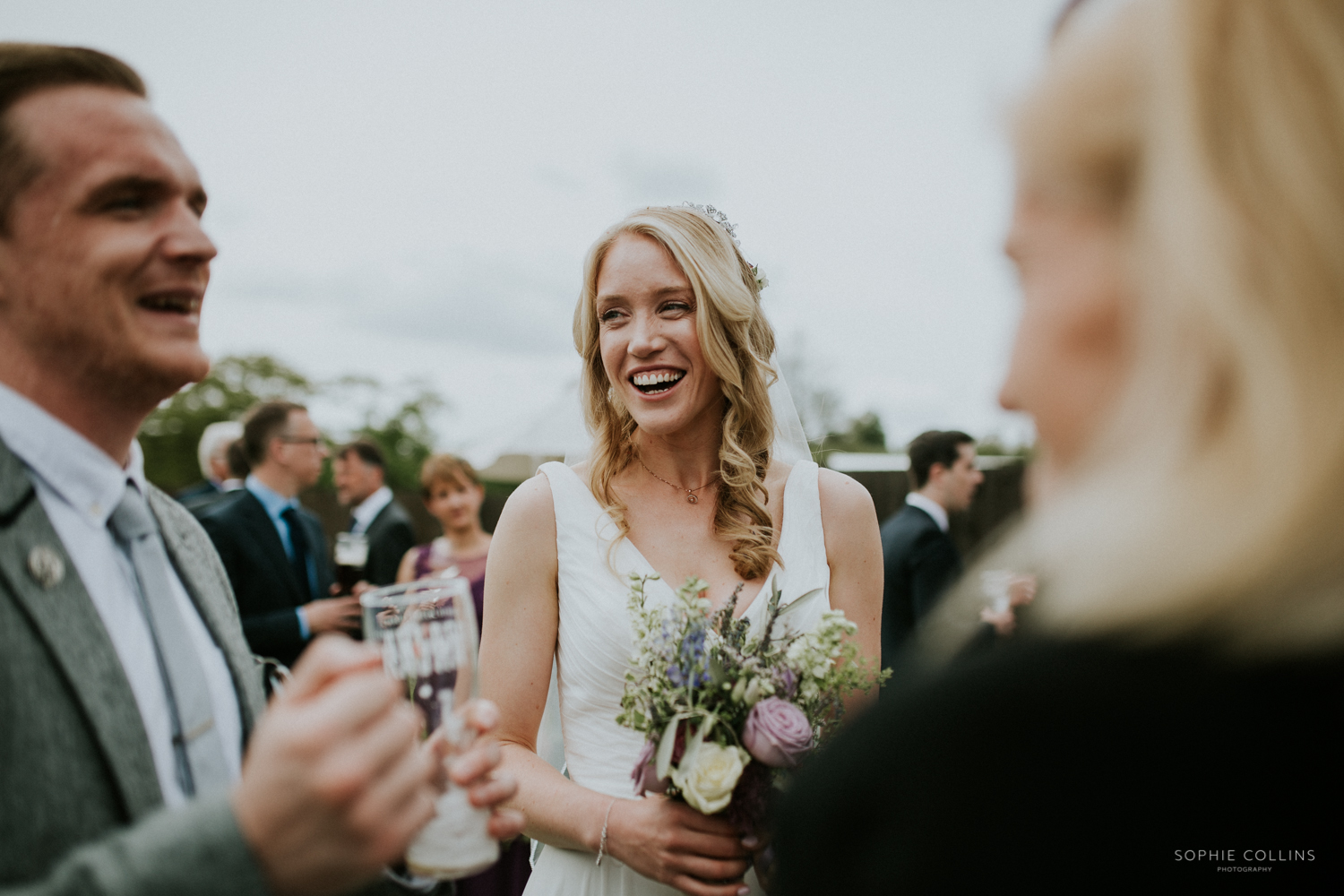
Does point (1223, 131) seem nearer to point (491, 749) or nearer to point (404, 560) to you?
point (491, 749)

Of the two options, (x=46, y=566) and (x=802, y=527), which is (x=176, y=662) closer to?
(x=46, y=566)

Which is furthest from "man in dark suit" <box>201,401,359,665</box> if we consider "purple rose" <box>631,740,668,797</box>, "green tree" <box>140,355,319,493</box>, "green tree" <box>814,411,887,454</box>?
"green tree" <box>814,411,887,454</box>

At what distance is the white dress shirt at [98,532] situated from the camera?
46.1 inches

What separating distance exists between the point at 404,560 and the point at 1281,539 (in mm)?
7577

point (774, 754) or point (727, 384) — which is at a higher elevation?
point (727, 384)

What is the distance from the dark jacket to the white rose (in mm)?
977

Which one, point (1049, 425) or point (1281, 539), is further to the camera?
point (1049, 425)

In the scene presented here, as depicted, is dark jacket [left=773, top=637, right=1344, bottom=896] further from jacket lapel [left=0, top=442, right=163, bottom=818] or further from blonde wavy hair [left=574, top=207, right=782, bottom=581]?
blonde wavy hair [left=574, top=207, right=782, bottom=581]

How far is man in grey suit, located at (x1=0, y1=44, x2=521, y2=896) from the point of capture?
903 millimetres

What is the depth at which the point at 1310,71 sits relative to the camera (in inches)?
30.0

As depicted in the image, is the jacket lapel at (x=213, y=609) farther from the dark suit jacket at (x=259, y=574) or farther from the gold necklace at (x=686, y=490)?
the dark suit jacket at (x=259, y=574)

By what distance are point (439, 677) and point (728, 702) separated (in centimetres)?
77

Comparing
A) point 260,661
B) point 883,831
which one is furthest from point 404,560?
point 883,831

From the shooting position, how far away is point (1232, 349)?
77 centimetres
